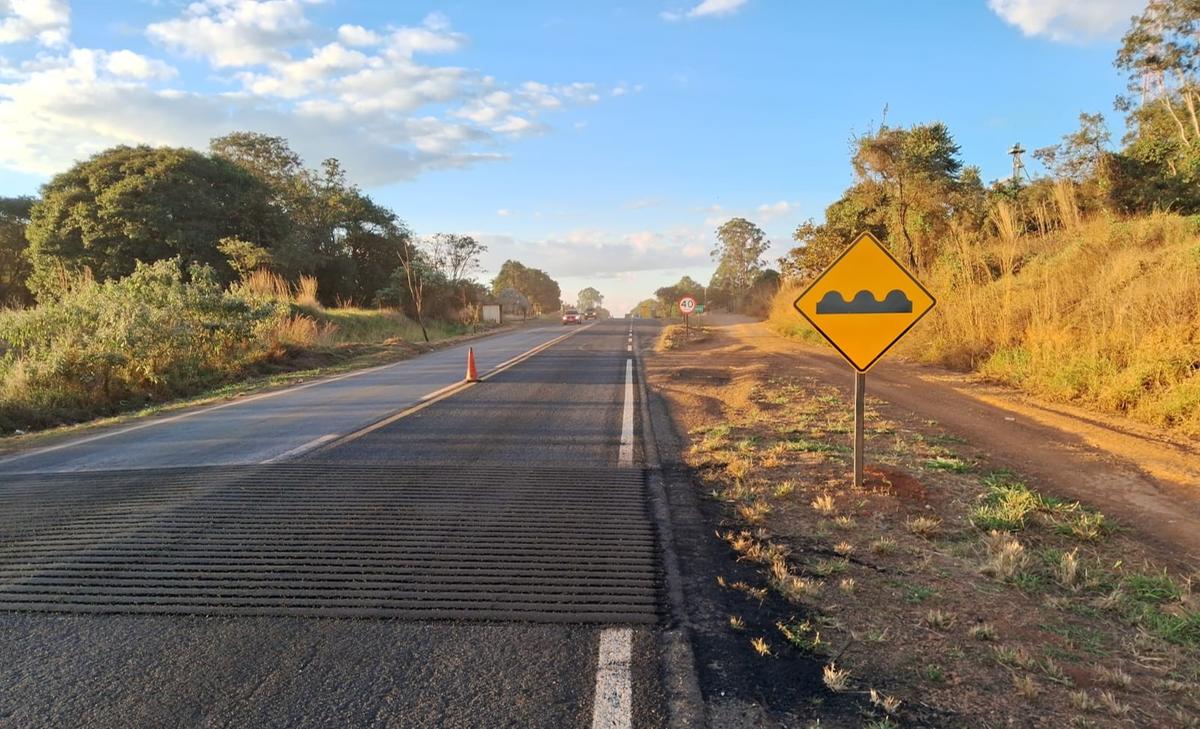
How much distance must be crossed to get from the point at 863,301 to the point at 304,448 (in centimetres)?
586

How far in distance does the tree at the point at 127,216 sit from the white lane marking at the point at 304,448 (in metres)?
28.1

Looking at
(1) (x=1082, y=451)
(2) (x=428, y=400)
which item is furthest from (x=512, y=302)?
(1) (x=1082, y=451)

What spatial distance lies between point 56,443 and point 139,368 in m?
5.54

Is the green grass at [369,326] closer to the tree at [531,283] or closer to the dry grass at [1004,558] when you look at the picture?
the dry grass at [1004,558]

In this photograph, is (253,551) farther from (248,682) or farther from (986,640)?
(986,640)

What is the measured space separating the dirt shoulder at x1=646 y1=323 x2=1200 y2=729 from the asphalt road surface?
554mm

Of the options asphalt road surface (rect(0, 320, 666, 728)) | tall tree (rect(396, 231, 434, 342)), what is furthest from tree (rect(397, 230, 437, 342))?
asphalt road surface (rect(0, 320, 666, 728))

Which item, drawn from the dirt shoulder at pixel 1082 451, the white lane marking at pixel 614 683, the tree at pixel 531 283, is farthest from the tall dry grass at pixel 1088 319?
the tree at pixel 531 283

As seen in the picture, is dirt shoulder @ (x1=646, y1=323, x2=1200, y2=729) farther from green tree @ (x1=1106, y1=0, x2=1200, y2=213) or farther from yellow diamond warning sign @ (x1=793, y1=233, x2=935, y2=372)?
green tree @ (x1=1106, y1=0, x2=1200, y2=213)

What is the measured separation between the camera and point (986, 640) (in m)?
3.17

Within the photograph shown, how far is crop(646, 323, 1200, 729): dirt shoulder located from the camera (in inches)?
106

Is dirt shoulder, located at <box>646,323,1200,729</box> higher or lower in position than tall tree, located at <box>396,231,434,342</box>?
lower

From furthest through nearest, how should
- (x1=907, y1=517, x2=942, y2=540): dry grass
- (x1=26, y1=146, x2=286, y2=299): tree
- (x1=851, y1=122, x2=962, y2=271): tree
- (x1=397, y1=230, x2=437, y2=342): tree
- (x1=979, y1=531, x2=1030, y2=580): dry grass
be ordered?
(x1=397, y1=230, x2=437, y2=342): tree, (x1=26, y1=146, x2=286, y2=299): tree, (x1=851, y1=122, x2=962, y2=271): tree, (x1=907, y1=517, x2=942, y2=540): dry grass, (x1=979, y1=531, x2=1030, y2=580): dry grass

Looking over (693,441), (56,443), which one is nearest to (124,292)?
(56,443)
